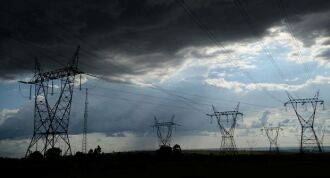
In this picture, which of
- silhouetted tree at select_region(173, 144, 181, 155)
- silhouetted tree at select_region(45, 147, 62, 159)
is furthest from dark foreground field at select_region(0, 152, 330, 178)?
silhouetted tree at select_region(173, 144, 181, 155)

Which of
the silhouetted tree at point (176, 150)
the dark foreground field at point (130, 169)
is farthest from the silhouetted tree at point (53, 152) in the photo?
the silhouetted tree at point (176, 150)

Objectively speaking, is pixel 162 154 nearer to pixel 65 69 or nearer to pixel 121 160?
pixel 121 160

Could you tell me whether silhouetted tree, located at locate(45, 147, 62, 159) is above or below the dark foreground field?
above

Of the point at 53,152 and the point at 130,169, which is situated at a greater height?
the point at 53,152

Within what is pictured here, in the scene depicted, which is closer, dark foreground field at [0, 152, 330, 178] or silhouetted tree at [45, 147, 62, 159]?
dark foreground field at [0, 152, 330, 178]

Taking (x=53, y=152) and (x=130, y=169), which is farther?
(x=53, y=152)

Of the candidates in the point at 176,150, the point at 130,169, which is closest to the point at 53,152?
the point at 130,169

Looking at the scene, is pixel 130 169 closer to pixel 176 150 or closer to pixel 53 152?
pixel 53 152

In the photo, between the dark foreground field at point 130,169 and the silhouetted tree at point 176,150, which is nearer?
the dark foreground field at point 130,169

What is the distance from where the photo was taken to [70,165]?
65.1m

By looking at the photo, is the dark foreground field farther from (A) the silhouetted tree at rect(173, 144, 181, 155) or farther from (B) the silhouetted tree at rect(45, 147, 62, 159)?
(A) the silhouetted tree at rect(173, 144, 181, 155)

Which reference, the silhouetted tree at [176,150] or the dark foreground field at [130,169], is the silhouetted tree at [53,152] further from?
the silhouetted tree at [176,150]

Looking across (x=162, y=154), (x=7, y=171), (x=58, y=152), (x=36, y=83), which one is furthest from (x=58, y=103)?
(x=162, y=154)

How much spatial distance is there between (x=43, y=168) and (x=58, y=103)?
1045cm
